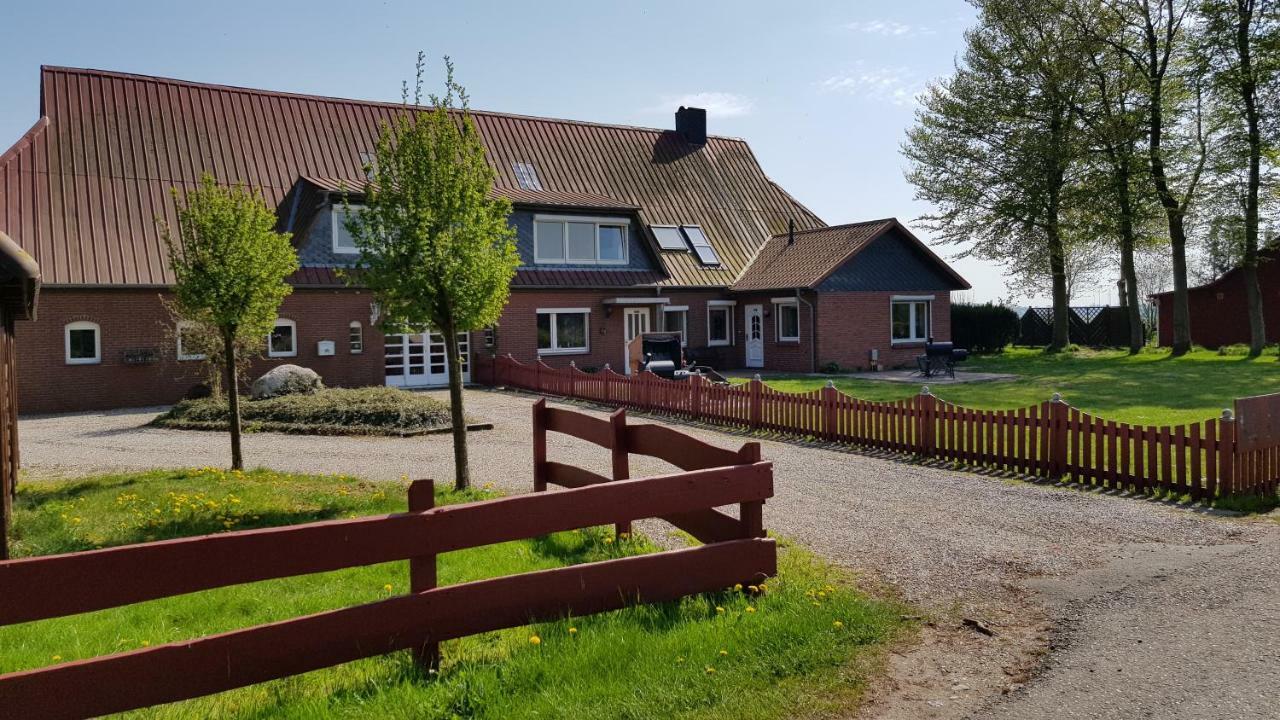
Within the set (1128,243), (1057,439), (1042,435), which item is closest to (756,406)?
(1042,435)

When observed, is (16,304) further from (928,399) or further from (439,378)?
(439,378)

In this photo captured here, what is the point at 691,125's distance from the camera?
38375 mm

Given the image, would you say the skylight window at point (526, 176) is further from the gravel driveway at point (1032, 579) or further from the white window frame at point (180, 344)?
the gravel driveway at point (1032, 579)

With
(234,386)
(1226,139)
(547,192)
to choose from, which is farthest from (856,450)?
(1226,139)

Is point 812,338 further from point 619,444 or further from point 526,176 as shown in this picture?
point 619,444

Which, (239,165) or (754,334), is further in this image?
(754,334)

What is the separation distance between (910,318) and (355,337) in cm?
1844

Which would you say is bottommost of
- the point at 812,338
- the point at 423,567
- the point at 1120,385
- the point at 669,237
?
the point at 1120,385

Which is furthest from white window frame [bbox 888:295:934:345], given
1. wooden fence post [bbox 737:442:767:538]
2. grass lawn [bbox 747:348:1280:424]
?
wooden fence post [bbox 737:442:767:538]

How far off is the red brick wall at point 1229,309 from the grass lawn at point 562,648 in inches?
1487

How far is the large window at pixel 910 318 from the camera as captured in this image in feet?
104

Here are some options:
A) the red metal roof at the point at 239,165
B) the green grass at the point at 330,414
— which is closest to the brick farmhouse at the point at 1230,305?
the red metal roof at the point at 239,165

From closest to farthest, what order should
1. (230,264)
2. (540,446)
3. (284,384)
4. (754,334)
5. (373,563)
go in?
(373,563) < (540,446) < (230,264) < (284,384) < (754,334)

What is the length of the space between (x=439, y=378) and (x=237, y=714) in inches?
908
